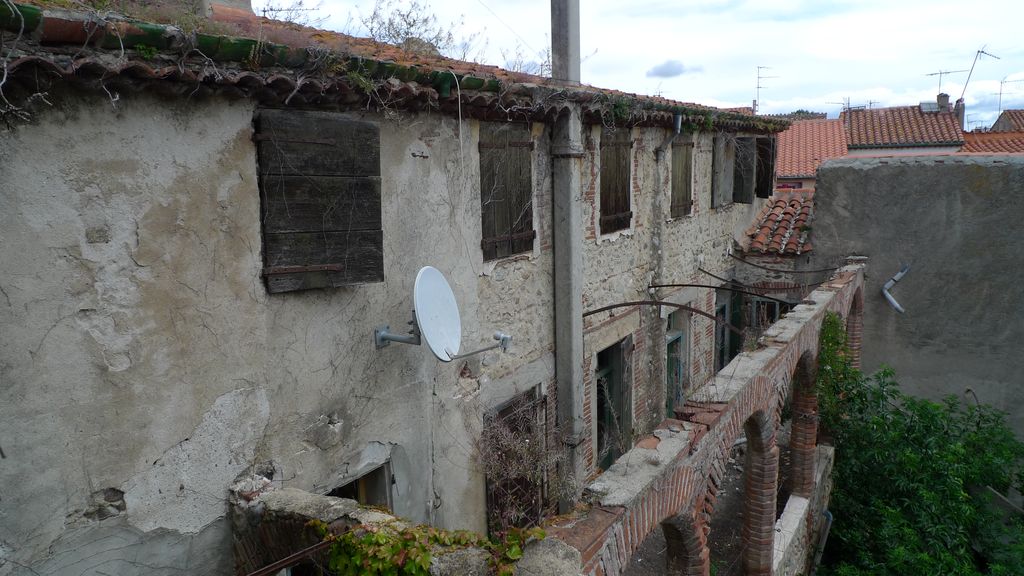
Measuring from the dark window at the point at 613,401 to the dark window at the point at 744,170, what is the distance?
4942mm

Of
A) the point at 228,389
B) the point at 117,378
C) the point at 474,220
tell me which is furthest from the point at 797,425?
the point at 117,378

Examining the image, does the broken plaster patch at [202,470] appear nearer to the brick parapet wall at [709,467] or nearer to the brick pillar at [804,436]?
the brick parapet wall at [709,467]

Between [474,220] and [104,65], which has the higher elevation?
[104,65]

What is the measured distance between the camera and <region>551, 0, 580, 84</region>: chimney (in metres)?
8.71

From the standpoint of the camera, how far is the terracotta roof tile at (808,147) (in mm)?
23906

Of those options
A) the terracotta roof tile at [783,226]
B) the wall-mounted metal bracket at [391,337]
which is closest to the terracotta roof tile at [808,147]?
the terracotta roof tile at [783,226]

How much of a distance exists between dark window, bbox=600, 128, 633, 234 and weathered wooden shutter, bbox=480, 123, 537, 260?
1.55 m

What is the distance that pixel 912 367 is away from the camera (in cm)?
1199

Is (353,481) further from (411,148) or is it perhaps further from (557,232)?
(557,232)

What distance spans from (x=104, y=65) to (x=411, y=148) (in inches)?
91.4

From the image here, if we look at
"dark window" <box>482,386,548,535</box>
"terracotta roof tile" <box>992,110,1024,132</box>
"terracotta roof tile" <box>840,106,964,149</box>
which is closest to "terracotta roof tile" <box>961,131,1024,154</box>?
"terracotta roof tile" <box>840,106,964,149</box>

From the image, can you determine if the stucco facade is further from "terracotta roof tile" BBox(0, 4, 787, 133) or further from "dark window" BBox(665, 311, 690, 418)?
A: "dark window" BBox(665, 311, 690, 418)

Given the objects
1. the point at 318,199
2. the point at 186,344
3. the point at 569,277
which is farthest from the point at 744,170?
the point at 186,344

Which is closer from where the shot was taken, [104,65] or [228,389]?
[104,65]
